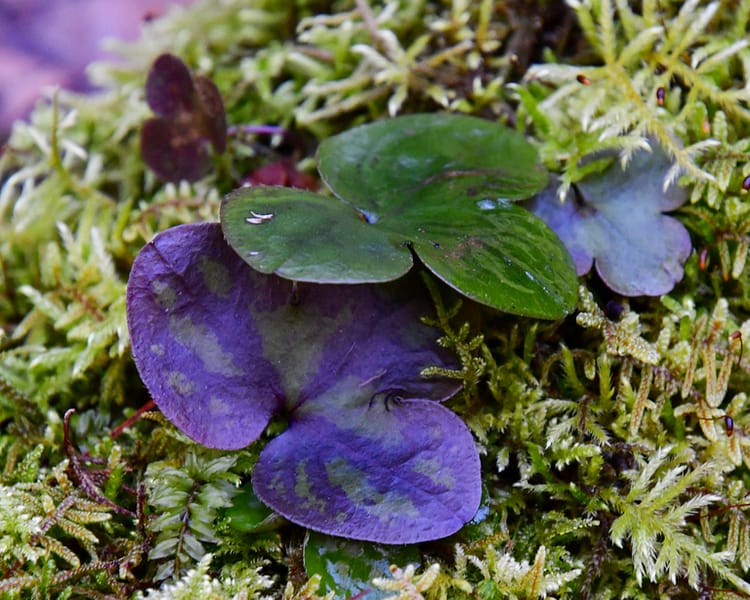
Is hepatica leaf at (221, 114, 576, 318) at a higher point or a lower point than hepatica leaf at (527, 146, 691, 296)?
higher

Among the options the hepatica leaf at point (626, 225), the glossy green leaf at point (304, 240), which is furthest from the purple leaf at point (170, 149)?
A: the hepatica leaf at point (626, 225)

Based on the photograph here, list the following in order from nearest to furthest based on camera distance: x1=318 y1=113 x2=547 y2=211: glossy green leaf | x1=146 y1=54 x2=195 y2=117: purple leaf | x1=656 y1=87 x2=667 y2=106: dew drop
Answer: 1. x1=318 y1=113 x2=547 y2=211: glossy green leaf
2. x1=656 y1=87 x2=667 y2=106: dew drop
3. x1=146 y1=54 x2=195 y2=117: purple leaf

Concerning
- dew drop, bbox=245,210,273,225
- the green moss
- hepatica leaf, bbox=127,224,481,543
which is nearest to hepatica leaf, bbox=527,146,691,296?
the green moss

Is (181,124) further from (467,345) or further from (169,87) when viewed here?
(467,345)

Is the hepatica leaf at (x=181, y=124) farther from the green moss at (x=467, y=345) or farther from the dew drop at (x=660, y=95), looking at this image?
the dew drop at (x=660, y=95)

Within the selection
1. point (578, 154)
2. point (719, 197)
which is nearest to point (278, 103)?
point (578, 154)

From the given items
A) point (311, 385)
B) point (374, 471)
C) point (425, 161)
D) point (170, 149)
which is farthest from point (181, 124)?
point (374, 471)

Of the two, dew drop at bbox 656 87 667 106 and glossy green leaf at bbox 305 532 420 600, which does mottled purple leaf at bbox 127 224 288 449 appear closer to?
glossy green leaf at bbox 305 532 420 600
